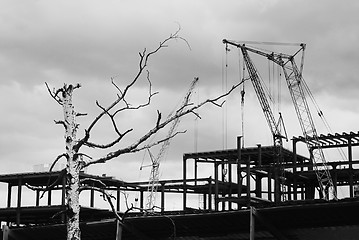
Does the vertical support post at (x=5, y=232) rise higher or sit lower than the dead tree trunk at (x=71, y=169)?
lower

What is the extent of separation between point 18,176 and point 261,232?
47.3m

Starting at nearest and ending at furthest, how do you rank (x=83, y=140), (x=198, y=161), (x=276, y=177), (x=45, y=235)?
1. (x=83, y=140)
2. (x=45, y=235)
3. (x=276, y=177)
4. (x=198, y=161)

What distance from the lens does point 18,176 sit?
80.6m

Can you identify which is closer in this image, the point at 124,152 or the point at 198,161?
the point at 124,152

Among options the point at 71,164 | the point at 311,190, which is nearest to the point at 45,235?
the point at 71,164

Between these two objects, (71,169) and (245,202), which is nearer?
Answer: (71,169)

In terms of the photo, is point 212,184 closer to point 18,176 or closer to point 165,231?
point 18,176

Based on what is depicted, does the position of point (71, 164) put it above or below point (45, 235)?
above

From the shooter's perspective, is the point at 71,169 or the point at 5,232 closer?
the point at 71,169

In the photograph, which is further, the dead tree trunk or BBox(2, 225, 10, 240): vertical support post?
BBox(2, 225, 10, 240): vertical support post

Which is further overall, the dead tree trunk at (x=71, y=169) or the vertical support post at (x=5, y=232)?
the vertical support post at (x=5, y=232)

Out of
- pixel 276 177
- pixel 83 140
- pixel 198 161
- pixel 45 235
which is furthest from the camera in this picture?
pixel 198 161

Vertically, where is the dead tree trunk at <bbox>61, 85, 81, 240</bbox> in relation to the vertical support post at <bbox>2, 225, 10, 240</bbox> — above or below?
above

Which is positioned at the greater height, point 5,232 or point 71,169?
point 71,169
